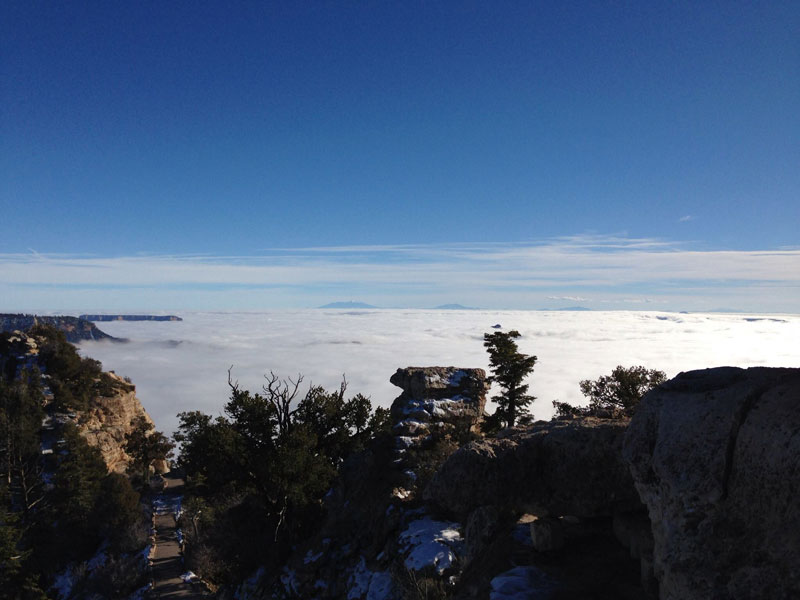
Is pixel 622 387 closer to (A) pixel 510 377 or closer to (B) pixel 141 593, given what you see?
(A) pixel 510 377

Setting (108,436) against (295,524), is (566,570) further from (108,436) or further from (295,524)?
(108,436)

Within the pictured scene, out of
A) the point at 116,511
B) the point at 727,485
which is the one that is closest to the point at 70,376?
the point at 116,511

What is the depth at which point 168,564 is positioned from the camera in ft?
132

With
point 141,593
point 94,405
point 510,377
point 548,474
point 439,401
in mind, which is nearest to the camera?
point 548,474

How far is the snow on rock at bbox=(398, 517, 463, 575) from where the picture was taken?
15.2 m

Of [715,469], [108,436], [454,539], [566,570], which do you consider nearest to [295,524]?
[454,539]

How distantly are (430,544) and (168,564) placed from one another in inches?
1399

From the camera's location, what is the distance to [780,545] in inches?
248

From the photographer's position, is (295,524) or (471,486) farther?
(295,524)

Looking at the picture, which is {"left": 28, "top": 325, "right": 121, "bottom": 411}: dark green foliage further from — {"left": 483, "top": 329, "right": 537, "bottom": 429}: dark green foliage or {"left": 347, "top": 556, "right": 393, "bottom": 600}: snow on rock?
{"left": 347, "top": 556, "right": 393, "bottom": 600}: snow on rock

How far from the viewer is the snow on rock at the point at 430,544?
50.0 ft

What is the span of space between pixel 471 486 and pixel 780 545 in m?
7.61

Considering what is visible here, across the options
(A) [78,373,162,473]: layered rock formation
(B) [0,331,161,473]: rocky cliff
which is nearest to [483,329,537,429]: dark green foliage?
(A) [78,373,162,473]: layered rock formation

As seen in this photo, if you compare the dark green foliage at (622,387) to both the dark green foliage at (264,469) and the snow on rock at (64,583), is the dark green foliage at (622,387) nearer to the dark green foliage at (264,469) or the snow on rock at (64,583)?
the dark green foliage at (264,469)
